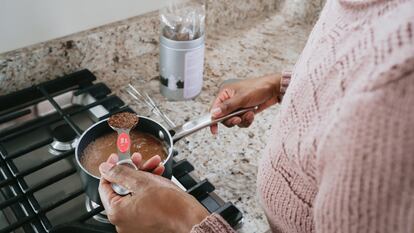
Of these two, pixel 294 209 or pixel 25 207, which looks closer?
pixel 294 209

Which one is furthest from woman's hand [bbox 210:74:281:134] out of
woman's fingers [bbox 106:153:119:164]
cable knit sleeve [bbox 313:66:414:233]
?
cable knit sleeve [bbox 313:66:414:233]

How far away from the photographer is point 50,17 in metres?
0.86

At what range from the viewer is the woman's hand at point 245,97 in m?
0.77

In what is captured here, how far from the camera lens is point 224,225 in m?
0.54

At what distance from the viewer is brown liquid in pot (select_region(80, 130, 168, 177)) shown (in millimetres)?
649

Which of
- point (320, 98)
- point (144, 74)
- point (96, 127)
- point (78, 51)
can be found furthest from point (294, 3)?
point (320, 98)

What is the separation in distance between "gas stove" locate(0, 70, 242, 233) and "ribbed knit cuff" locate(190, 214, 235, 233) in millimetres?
95

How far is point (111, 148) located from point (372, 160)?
1.42 feet

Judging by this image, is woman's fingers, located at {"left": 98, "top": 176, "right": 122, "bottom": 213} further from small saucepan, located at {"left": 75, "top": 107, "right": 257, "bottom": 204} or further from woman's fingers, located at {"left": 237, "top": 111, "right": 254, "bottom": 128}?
woman's fingers, located at {"left": 237, "top": 111, "right": 254, "bottom": 128}

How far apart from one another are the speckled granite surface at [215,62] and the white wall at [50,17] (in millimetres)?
16

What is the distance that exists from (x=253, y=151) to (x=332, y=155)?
0.44 m

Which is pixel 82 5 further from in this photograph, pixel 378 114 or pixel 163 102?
pixel 378 114

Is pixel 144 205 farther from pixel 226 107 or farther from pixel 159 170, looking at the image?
pixel 226 107

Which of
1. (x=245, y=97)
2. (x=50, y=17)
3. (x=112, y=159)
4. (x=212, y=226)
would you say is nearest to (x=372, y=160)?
(x=212, y=226)
